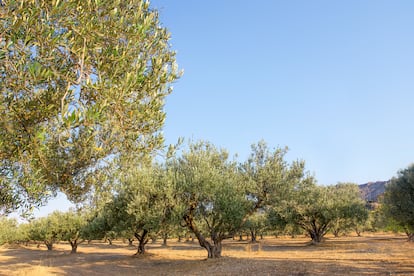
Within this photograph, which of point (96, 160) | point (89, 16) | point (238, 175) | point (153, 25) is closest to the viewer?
point (89, 16)

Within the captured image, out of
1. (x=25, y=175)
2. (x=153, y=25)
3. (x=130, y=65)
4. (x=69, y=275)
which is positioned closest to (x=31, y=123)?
(x=25, y=175)

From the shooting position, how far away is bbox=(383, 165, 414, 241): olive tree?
26.5 m

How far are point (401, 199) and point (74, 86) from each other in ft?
97.2

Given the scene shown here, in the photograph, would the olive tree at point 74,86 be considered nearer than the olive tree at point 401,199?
Yes

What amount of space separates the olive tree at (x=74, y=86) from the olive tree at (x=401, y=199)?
→ 26.0 meters

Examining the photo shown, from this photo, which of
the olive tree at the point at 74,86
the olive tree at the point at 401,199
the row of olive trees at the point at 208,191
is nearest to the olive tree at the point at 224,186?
the row of olive trees at the point at 208,191

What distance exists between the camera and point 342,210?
181 feet

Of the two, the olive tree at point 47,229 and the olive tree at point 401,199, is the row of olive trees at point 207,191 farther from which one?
the olive tree at point 47,229

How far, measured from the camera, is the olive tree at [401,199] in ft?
87.0

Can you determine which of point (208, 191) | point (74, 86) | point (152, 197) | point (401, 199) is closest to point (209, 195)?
point (208, 191)

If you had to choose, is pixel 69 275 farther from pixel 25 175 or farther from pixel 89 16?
pixel 89 16

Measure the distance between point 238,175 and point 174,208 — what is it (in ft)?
26.2

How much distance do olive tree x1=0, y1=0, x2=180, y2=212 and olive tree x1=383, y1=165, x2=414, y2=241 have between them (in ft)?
85.2

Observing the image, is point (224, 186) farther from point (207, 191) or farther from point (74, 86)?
point (74, 86)
